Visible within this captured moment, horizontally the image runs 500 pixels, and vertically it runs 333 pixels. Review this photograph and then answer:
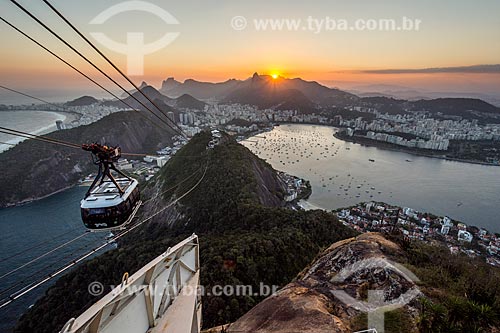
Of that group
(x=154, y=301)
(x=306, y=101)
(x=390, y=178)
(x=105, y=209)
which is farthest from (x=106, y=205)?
(x=306, y=101)

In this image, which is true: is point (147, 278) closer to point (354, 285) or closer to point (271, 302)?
point (271, 302)

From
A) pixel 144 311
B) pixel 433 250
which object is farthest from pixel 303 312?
pixel 433 250

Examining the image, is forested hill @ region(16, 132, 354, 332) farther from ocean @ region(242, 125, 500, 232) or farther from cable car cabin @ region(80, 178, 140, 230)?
ocean @ region(242, 125, 500, 232)

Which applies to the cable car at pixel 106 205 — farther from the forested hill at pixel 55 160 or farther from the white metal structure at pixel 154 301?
the forested hill at pixel 55 160

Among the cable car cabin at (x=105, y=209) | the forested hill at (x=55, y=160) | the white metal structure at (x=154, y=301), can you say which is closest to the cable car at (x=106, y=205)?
the cable car cabin at (x=105, y=209)

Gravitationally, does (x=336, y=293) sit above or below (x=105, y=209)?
below

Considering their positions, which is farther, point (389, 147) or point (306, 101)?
point (306, 101)

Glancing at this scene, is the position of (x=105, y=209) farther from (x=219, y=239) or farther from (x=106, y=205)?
(x=219, y=239)
